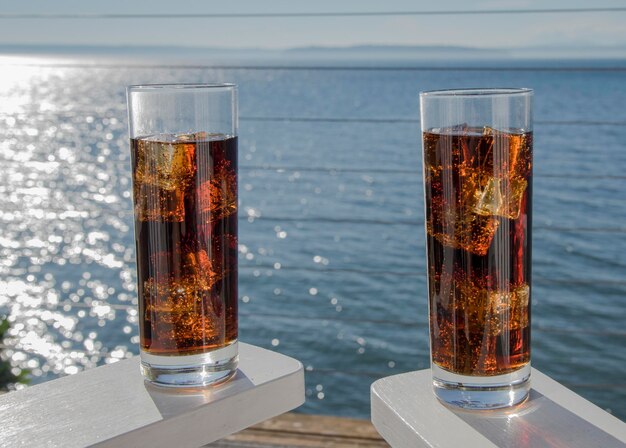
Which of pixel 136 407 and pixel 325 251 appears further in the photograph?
pixel 325 251

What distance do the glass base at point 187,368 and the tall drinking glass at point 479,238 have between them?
230mm

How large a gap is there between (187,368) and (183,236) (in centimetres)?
14

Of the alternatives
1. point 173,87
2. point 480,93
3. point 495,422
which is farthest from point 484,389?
point 173,87

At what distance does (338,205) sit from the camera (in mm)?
17500

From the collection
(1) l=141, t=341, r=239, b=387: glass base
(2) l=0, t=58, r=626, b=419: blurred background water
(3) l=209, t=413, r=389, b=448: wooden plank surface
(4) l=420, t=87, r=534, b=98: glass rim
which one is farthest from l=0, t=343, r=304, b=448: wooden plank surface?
(2) l=0, t=58, r=626, b=419: blurred background water

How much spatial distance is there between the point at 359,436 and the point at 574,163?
19616 mm

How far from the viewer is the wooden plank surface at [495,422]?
74 centimetres

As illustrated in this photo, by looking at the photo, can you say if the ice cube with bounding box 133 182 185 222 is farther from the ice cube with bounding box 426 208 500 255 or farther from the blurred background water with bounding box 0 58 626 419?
Result: the blurred background water with bounding box 0 58 626 419

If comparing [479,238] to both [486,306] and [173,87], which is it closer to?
[486,306]

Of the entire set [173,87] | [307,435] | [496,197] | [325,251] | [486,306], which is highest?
[173,87]

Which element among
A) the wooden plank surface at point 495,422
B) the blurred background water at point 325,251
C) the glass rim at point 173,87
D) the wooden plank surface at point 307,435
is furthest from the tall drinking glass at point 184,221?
the blurred background water at point 325,251

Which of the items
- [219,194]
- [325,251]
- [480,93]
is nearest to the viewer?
[480,93]

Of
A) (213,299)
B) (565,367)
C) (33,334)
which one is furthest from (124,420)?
(33,334)

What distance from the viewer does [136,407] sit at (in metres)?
0.84
